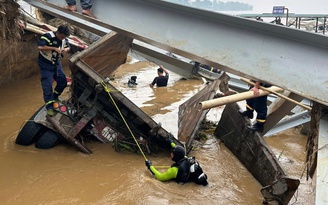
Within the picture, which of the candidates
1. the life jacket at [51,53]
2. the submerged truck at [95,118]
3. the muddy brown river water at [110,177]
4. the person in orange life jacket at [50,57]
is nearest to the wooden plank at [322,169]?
the muddy brown river water at [110,177]

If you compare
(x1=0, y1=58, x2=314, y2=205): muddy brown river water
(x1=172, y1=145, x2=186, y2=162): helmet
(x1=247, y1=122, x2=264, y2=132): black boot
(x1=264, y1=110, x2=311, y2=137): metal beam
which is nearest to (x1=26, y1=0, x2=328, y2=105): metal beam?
(x1=172, y1=145, x2=186, y2=162): helmet

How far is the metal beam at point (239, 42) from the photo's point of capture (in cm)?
245

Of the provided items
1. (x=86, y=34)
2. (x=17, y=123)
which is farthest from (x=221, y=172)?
(x=86, y=34)

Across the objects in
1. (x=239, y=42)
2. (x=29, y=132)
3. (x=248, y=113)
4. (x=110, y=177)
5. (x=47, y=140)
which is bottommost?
(x=110, y=177)

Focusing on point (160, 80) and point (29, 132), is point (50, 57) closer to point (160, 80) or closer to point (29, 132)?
point (29, 132)

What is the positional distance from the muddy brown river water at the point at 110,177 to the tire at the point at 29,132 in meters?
0.13

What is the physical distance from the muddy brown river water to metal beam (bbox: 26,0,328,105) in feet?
7.60

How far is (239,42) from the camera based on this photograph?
283cm

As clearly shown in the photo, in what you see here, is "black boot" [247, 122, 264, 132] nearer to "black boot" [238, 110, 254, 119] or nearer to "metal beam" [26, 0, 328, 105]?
"black boot" [238, 110, 254, 119]

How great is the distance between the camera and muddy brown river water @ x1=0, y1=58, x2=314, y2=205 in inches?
176

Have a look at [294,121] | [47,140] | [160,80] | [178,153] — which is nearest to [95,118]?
[47,140]

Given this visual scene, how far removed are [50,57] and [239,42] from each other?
395 cm

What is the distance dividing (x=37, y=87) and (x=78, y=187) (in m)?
5.74

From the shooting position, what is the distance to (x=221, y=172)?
18.5 ft
